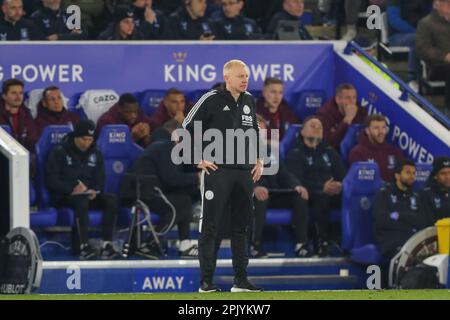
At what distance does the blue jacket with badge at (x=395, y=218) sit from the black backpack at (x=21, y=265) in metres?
3.37

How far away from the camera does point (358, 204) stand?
1600 centimetres

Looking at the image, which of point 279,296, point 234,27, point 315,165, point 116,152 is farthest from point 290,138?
point 279,296

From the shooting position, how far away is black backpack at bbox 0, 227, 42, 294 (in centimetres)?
1391

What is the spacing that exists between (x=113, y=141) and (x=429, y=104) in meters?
3.23

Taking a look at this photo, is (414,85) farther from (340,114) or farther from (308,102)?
(340,114)

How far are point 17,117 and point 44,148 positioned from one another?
44 centimetres

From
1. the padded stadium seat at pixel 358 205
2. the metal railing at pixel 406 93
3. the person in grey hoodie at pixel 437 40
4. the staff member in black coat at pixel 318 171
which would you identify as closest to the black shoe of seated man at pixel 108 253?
the staff member in black coat at pixel 318 171

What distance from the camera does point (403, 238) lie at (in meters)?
15.6

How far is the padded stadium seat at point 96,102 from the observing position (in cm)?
1694

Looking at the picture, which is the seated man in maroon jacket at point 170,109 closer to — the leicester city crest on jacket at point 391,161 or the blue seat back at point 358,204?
the blue seat back at point 358,204

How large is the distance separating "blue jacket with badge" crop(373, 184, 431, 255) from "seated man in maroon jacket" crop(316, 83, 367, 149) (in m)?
1.29

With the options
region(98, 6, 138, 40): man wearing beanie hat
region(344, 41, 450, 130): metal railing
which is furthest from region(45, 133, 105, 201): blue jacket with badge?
region(344, 41, 450, 130): metal railing
